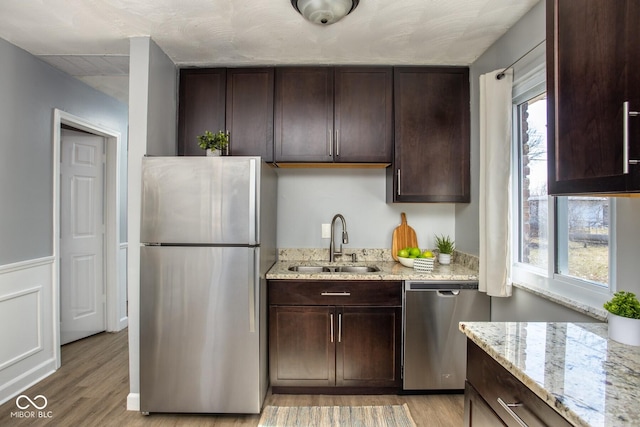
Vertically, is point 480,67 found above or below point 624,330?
above

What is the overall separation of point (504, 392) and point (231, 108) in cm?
246

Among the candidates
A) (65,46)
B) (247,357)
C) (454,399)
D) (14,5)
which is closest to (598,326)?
(454,399)

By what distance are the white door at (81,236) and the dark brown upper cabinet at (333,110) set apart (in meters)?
2.19

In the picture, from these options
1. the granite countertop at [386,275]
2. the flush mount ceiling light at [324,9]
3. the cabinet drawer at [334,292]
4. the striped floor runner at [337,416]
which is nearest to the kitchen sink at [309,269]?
the granite countertop at [386,275]

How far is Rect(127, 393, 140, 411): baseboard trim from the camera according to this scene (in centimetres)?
226

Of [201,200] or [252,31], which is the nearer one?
[201,200]

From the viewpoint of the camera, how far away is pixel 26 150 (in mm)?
2547

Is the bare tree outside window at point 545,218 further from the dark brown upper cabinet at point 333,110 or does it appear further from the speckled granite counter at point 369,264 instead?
the dark brown upper cabinet at point 333,110

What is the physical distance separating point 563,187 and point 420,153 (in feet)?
5.11

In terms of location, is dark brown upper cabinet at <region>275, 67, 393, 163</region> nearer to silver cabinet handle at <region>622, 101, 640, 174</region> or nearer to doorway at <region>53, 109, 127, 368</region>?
silver cabinet handle at <region>622, 101, 640, 174</region>

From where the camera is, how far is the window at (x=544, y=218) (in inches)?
61.7

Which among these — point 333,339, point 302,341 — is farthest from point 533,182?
point 302,341

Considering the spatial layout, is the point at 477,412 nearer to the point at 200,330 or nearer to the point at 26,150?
the point at 200,330

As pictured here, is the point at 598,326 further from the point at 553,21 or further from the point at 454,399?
the point at 454,399
